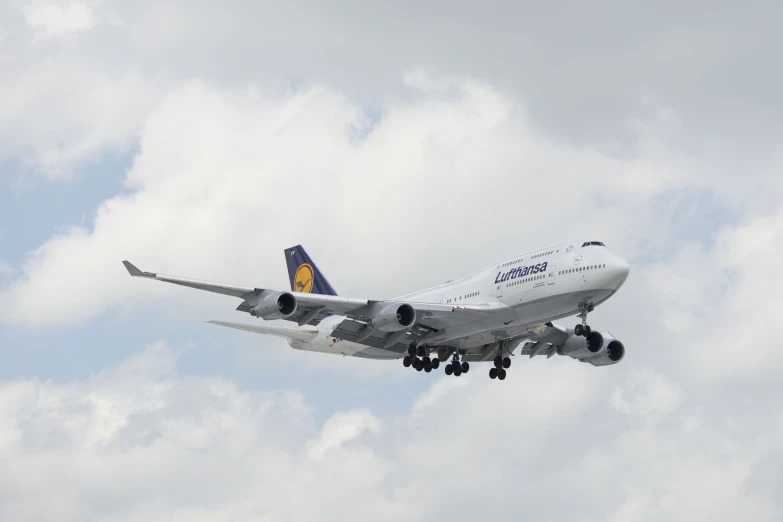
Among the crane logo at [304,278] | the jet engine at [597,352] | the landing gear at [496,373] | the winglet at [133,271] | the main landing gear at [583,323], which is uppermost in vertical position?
the crane logo at [304,278]

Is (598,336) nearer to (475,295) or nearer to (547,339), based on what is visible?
(547,339)

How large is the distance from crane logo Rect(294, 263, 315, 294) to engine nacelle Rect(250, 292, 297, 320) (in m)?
15.6

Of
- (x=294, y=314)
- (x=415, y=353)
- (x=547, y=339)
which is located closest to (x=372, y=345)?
(x=415, y=353)

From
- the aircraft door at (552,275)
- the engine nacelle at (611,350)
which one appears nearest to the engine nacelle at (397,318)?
the aircraft door at (552,275)

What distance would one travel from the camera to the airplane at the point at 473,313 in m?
58.1

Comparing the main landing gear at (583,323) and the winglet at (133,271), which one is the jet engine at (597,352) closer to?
the main landing gear at (583,323)

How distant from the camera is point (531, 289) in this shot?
5925cm

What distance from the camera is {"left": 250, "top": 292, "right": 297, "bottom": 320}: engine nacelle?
58.6m

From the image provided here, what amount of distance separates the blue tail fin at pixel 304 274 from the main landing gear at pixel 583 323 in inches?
793

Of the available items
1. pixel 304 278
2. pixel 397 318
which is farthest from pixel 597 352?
pixel 304 278

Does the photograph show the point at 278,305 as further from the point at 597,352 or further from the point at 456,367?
the point at 597,352

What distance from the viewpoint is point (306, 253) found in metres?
76.4

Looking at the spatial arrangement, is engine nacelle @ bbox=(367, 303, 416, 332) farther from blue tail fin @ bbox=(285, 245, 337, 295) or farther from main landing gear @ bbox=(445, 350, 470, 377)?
blue tail fin @ bbox=(285, 245, 337, 295)

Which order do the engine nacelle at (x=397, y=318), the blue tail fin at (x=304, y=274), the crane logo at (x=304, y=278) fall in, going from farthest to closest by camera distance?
the crane logo at (x=304, y=278) → the blue tail fin at (x=304, y=274) → the engine nacelle at (x=397, y=318)
